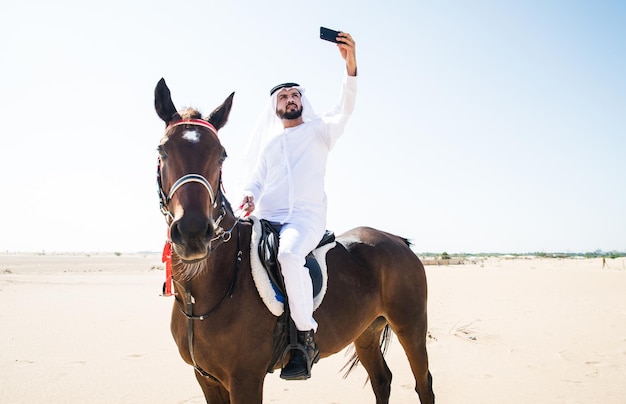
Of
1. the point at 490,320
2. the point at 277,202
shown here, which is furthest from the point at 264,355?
the point at 490,320

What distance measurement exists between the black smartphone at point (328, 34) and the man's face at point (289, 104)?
607mm

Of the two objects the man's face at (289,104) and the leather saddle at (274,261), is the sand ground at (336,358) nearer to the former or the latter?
the leather saddle at (274,261)

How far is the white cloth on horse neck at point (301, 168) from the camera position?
132 inches

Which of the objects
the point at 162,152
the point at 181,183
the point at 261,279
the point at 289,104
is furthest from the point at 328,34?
the point at 261,279

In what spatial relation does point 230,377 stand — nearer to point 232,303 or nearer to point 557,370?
point 232,303

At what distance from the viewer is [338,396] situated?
564 centimetres

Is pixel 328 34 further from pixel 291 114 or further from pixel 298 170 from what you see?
pixel 298 170

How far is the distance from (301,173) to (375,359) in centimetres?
260

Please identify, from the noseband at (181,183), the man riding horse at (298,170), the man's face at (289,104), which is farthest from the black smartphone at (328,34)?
the noseband at (181,183)

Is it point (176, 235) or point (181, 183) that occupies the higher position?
point (181, 183)

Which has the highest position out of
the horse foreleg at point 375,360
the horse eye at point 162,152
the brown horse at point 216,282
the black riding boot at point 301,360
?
the horse eye at point 162,152

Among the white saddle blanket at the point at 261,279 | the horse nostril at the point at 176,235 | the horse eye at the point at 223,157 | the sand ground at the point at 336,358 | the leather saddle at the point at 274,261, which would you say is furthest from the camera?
the sand ground at the point at 336,358

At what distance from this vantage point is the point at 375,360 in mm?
4691

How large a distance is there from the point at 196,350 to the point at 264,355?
1.51 ft
